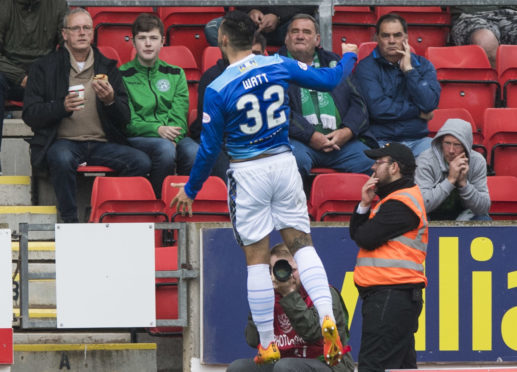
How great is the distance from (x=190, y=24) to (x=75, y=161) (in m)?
2.69

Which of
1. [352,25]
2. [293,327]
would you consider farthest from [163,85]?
[293,327]

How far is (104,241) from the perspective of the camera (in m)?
7.08

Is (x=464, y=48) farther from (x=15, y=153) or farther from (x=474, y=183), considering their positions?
(x=15, y=153)

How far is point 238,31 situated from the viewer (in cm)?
609

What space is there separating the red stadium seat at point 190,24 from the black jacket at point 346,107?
1.69 meters

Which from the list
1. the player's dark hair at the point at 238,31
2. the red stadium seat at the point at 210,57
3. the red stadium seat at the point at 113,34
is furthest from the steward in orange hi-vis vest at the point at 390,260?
the red stadium seat at the point at 113,34

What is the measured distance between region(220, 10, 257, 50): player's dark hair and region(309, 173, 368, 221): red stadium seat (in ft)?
7.46

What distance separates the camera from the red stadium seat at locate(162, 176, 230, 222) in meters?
8.01

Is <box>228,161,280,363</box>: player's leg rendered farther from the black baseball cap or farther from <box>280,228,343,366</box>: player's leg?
the black baseball cap

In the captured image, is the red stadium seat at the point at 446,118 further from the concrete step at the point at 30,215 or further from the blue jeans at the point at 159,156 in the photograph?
the concrete step at the point at 30,215

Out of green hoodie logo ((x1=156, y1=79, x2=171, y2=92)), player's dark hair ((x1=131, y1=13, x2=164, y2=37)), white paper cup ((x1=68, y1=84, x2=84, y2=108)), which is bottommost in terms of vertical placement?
white paper cup ((x1=68, y1=84, x2=84, y2=108))

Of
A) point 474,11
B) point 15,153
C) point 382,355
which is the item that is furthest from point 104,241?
point 474,11

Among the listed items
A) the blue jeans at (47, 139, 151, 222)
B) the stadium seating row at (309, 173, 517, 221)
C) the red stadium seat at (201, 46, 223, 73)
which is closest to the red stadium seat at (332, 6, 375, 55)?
the red stadium seat at (201, 46, 223, 73)

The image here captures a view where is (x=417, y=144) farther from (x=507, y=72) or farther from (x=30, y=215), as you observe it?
(x=30, y=215)
